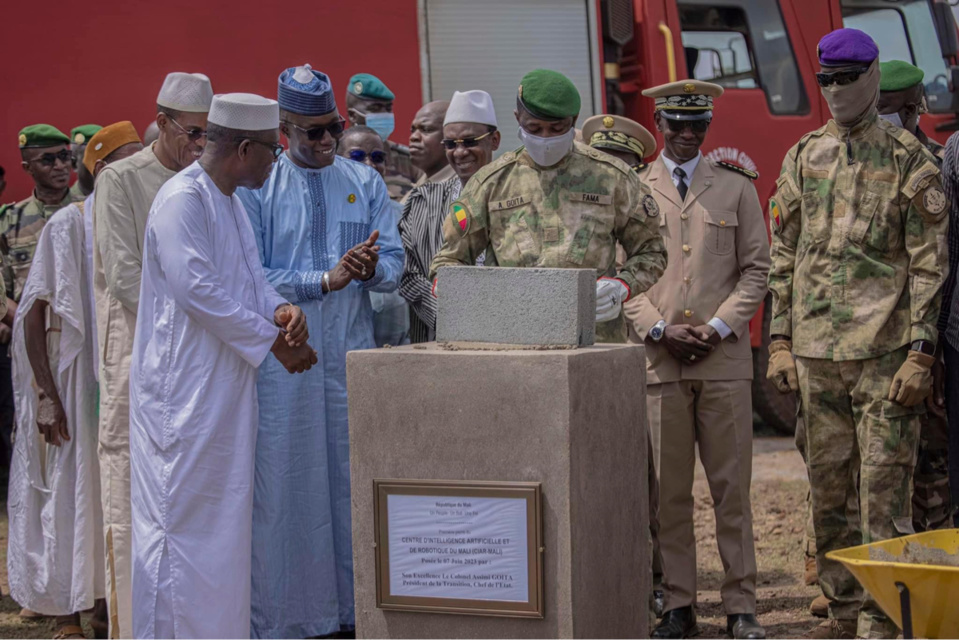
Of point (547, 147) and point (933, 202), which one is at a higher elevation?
point (547, 147)

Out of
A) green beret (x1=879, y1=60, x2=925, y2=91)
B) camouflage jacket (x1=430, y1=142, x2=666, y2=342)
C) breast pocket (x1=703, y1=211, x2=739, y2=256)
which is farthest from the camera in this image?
green beret (x1=879, y1=60, x2=925, y2=91)

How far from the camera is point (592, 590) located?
3506 mm

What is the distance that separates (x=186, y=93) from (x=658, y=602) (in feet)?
9.75

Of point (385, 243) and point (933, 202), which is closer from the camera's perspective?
point (933, 202)

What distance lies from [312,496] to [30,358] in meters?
1.46

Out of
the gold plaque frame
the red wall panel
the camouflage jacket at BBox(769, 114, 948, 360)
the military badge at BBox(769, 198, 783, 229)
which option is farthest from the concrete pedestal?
the red wall panel

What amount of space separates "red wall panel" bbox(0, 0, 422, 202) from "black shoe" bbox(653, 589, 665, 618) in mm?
4481

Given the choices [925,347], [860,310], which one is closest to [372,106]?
[860,310]

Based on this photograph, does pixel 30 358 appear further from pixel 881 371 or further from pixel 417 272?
pixel 881 371

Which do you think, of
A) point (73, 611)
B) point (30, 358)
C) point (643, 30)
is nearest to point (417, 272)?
point (30, 358)

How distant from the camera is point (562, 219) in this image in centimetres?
432

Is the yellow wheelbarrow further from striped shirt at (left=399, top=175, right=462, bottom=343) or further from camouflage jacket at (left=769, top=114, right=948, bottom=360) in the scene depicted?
striped shirt at (left=399, top=175, right=462, bottom=343)

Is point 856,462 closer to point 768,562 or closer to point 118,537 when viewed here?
point 768,562

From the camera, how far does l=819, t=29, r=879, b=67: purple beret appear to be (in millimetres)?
4449
